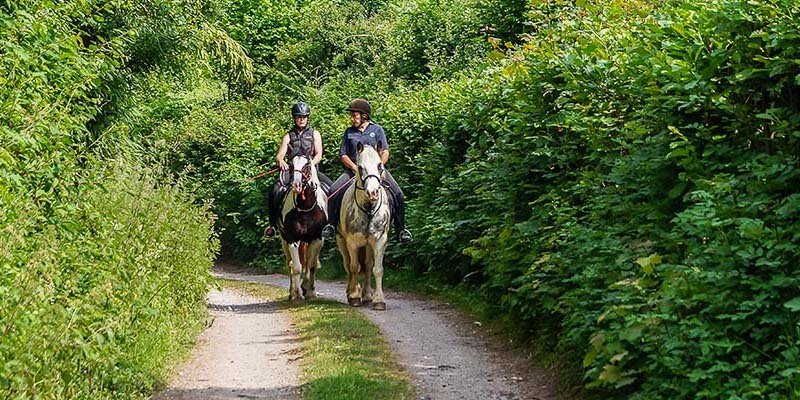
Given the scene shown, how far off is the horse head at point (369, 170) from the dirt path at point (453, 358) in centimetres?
172

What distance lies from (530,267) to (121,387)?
3955mm

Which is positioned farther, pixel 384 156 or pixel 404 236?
pixel 404 236

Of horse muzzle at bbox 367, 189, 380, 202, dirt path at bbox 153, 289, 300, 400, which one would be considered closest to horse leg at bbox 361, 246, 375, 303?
horse muzzle at bbox 367, 189, 380, 202

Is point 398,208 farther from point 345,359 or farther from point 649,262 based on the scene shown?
point 649,262

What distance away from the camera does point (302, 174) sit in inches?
577

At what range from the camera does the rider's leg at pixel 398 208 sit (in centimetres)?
1469

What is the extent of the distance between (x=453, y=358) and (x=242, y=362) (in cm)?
220

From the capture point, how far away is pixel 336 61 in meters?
36.1

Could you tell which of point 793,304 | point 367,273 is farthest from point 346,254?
point 793,304

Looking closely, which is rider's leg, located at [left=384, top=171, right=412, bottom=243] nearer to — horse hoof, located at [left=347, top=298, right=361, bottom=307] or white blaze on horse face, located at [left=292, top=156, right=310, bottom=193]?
horse hoof, located at [left=347, top=298, right=361, bottom=307]

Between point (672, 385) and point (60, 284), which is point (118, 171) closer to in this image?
point (60, 284)

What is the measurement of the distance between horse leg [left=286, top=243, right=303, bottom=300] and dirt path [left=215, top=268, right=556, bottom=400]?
5.78ft

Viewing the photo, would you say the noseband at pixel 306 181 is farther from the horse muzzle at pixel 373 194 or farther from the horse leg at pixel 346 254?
the horse muzzle at pixel 373 194

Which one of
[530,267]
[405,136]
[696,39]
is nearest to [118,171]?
[530,267]
